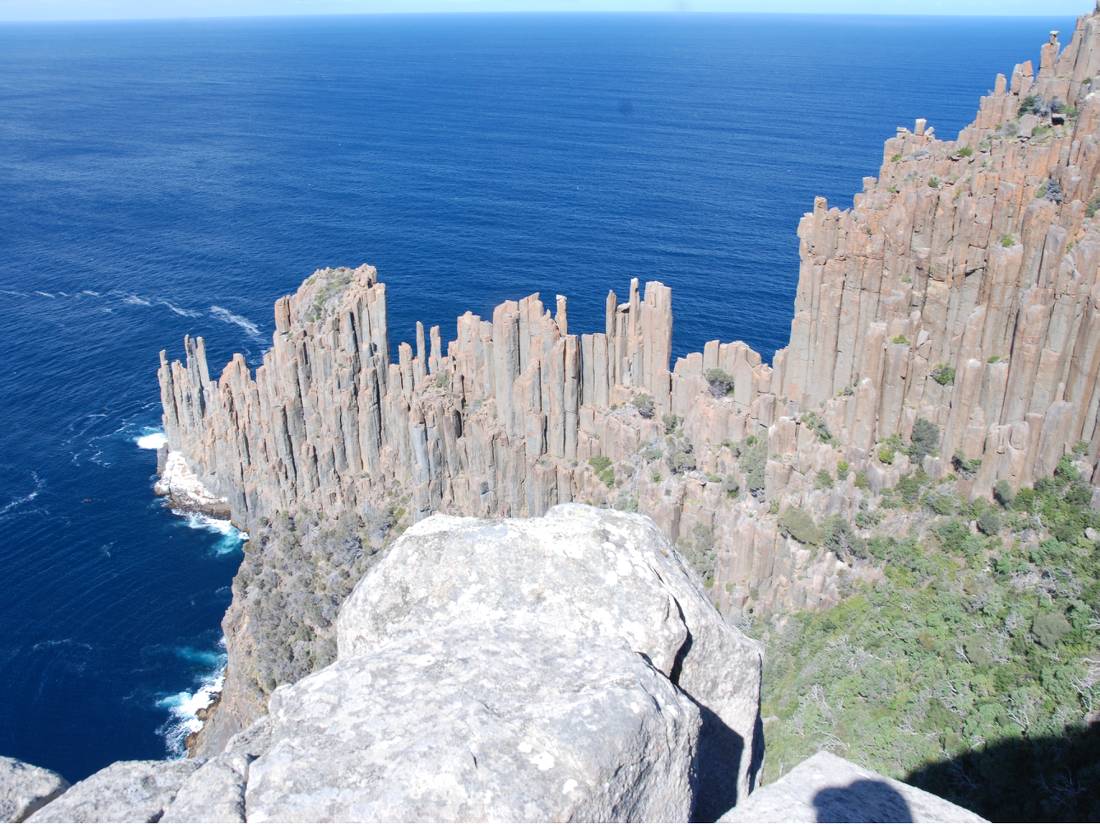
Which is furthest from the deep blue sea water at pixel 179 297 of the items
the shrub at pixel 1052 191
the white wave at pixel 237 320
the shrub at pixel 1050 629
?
the shrub at pixel 1050 629

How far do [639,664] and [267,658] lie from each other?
61.9 metres

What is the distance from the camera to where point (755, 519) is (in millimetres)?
56500

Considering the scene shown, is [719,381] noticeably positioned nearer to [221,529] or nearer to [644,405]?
[644,405]

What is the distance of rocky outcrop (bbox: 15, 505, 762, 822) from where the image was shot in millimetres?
11398

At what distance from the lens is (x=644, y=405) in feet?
218

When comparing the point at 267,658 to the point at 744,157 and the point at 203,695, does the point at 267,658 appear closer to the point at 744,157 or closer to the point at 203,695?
the point at 203,695

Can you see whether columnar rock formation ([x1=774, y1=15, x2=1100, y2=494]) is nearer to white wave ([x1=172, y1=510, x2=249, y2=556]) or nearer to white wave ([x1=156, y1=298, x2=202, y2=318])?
white wave ([x1=172, y1=510, x2=249, y2=556])

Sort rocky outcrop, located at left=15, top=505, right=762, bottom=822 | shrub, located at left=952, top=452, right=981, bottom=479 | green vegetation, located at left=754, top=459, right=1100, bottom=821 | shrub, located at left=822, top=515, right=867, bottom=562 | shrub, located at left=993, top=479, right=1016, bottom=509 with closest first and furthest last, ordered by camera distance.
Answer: rocky outcrop, located at left=15, top=505, right=762, bottom=822
green vegetation, located at left=754, top=459, right=1100, bottom=821
shrub, located at left=993, top=479, right=1016, bottom=509
shrub, located at left=952, top=452, right=981, bottom=479
shrub, located at left=822, top=515, right=867, bottom=562

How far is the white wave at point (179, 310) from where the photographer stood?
441 feet

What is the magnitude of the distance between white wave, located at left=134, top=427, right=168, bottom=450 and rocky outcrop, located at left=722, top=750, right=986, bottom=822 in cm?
10376

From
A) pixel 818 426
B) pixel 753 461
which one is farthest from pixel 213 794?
pixel 818 426

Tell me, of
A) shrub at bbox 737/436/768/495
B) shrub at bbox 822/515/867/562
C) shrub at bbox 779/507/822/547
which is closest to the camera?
shrub at bbox 822/515/867/562

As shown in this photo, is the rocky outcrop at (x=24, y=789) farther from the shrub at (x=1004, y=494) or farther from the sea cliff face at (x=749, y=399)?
the shrub at (x=1004, y=494)

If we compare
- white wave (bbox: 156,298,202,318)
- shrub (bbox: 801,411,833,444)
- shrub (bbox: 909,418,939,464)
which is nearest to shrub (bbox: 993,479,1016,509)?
shrub (bbox: 909,418,939,464)
